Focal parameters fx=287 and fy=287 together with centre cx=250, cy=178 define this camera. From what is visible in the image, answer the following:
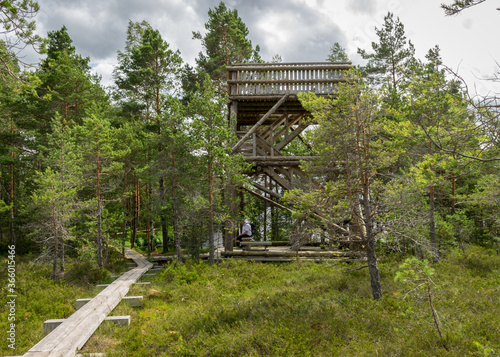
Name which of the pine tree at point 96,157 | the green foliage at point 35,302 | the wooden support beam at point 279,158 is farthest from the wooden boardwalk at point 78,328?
the wooden support beam at point 279,158

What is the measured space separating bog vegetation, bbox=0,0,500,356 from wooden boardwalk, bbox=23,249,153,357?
0.49 metres

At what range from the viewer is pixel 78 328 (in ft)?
20.6

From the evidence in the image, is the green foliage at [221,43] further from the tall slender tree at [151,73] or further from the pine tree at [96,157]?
the pine tree at [96,157]

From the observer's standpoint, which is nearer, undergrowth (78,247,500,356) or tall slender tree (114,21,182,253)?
undergrowth (78,247,500,356)

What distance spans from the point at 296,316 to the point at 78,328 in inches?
194

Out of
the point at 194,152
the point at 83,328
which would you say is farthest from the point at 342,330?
the point at 194,152

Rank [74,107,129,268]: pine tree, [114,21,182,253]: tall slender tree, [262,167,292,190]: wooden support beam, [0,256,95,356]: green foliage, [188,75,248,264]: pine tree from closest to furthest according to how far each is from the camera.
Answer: [0,256,95,356]: green foliage < [188,75,248,264]: pine tree < [74,107,129,268]: pine tree < [262,167,292,190]: wooden support beam < [114,21,182,253]: tall slender tree

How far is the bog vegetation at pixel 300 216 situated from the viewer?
18.0 feet

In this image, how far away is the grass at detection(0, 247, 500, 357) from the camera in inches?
221

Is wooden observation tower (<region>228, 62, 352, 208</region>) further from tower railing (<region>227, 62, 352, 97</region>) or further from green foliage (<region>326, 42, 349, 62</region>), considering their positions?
green foliage (<region>326, 42, 349, 62</region>)

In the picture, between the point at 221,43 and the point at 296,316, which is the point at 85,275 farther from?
the point at 221,43

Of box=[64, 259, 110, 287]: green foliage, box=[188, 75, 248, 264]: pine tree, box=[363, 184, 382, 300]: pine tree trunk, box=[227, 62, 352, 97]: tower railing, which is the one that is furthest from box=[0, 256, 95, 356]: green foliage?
box=[227, 62, 352, 97]: tower railing

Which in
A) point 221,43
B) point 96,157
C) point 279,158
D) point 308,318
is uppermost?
point 221,43

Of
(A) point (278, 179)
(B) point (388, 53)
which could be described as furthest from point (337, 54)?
(A) point (278, 179)
